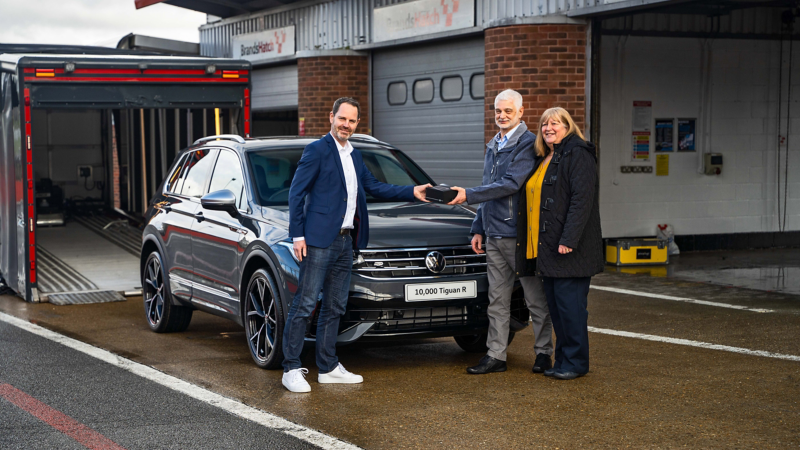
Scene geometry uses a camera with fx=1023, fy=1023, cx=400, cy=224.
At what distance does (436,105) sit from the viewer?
15836mm

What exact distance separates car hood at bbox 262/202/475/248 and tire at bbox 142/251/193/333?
1946 millimetres

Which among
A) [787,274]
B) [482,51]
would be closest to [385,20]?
[482,51]

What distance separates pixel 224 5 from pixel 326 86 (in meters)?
4.50

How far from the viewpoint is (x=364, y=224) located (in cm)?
671

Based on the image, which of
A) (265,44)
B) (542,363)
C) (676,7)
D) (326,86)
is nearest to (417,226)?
(542,363)

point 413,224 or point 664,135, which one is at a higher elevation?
point 664,135

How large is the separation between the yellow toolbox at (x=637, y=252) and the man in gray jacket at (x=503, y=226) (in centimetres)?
693

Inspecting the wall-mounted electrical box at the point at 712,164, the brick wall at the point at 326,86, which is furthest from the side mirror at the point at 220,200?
the brick wall at the point at 326,86

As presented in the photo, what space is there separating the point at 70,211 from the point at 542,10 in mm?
11570

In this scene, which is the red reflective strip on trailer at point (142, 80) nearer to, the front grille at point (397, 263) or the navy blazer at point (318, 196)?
the navy blazer at point (318, 196)

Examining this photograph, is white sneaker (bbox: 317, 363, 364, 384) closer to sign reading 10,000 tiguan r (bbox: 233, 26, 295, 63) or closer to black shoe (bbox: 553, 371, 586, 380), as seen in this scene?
black shoe (bbox: 553, 371, 586, 380)

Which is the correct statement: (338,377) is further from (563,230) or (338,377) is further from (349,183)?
(563,230)

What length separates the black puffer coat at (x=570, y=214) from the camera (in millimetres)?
6645

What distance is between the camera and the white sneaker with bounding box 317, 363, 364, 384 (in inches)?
268
